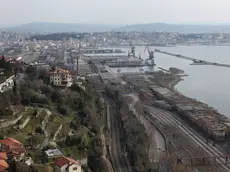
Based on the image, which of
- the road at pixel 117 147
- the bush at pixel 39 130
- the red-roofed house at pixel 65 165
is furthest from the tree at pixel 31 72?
the red-roofed house at pixel 65 165

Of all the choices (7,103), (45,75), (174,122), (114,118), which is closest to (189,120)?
(174,122)

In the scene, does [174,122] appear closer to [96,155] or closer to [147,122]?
[147,122]

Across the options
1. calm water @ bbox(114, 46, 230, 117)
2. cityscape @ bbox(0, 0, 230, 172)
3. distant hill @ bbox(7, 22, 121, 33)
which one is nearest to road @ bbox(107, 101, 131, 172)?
cityscape @ bbox(0, 0, 230, 172)

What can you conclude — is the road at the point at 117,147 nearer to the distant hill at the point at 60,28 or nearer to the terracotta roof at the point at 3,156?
the terracotta roof at the point at 3,156

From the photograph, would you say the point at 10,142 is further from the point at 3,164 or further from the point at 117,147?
the point at 117,147

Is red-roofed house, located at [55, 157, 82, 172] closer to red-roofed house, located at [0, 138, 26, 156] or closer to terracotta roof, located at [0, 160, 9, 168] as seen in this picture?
red-roofed house, located at [0, 138, 26, 156]
